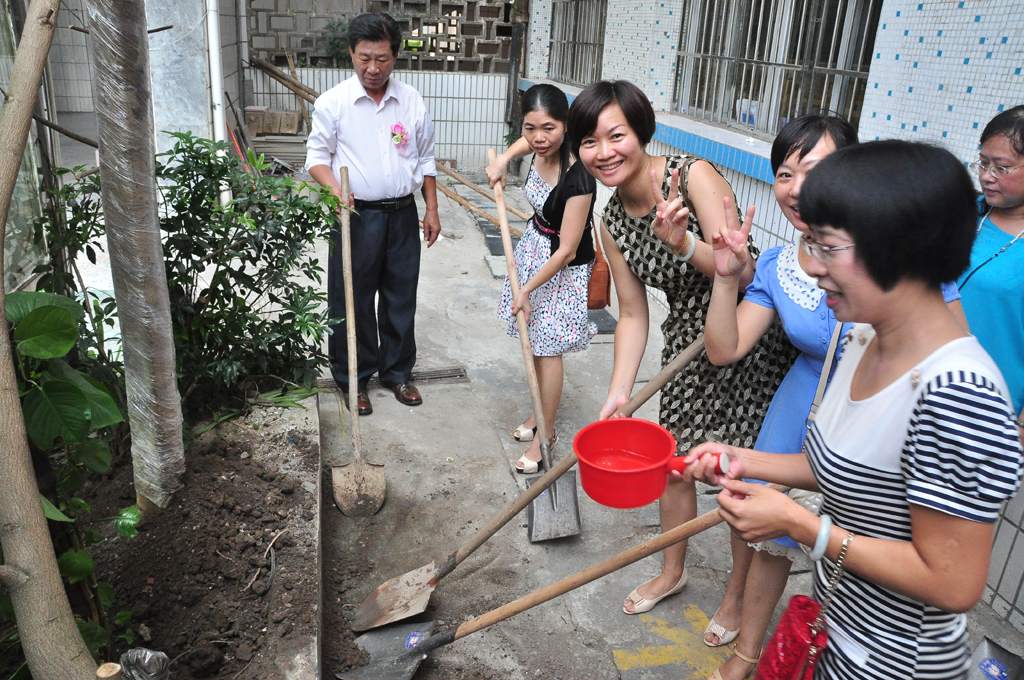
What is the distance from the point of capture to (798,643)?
4.70 feet

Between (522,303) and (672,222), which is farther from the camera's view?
(522,303)

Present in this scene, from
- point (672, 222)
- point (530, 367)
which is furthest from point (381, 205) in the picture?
point (672, 222)

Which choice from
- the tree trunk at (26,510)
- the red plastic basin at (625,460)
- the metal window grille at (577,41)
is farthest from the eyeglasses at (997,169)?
the metal window grille at (577,41)

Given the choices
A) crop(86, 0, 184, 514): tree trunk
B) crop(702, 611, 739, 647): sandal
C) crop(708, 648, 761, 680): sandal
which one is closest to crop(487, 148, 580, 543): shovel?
crop(702, 611, 739, 647): sandal

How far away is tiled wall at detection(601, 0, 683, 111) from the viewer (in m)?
5.88

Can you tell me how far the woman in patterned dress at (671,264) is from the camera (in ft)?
7.36

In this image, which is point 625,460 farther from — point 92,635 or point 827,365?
point 92,635

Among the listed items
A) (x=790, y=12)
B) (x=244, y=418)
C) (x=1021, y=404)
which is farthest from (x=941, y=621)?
(x=790, y=12)

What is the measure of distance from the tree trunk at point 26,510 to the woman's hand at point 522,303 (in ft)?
7.10

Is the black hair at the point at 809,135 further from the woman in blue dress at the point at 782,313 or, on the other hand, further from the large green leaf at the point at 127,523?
the large green leaf at the point at 127,523

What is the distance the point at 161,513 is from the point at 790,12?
4.36 meters

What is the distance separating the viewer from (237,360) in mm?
3305

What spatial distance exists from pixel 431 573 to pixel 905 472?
190 centimetres

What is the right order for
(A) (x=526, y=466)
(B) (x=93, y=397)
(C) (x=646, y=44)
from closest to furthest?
(B) (x=93, y=397) < (A) (x=526, y=466) < (C) (x=646, y=44)
